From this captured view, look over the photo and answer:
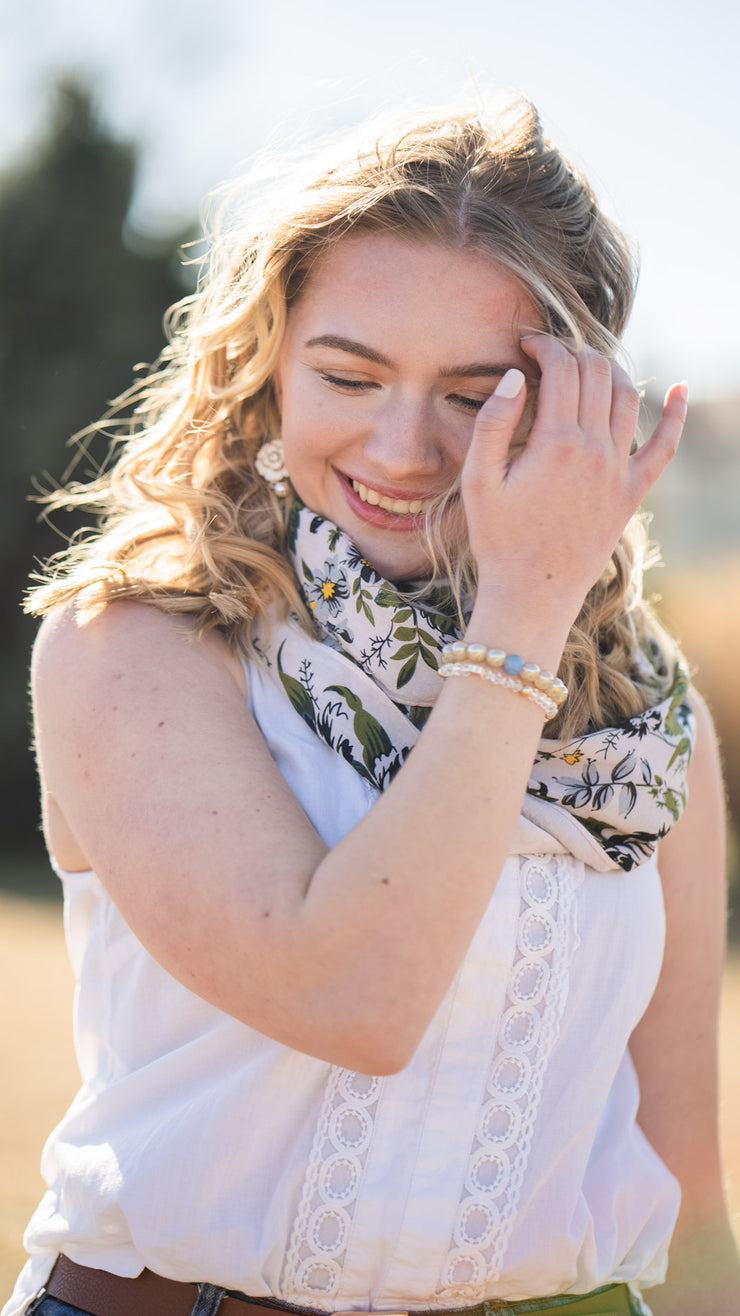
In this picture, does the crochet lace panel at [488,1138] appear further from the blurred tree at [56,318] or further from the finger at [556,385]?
the blurred tree at [56,318]

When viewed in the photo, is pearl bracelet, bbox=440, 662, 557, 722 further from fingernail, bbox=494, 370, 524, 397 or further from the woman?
fingernail, bbox=494, 370, 524, 397

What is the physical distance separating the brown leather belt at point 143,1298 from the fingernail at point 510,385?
1452 millimetres

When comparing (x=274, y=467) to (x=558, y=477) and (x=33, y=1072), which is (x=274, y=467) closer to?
(x=558, y=477)

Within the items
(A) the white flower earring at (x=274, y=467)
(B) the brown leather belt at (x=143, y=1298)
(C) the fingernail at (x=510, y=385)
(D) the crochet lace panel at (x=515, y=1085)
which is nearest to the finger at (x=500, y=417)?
(C) the fingernail at (x=510, y=385)

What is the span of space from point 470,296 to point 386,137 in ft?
1.30

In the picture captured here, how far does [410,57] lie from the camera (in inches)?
92.0

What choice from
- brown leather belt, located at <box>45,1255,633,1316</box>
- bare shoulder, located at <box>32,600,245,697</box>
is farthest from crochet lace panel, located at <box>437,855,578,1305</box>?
bare shoulder, located at <box>32,600,245,697</box>

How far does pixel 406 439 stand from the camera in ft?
6.38

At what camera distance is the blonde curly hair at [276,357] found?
6.50 feet

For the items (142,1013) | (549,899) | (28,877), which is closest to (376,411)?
(549,899)

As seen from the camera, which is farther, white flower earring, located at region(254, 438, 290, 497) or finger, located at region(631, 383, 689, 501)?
white flower earring, located at region(254, 438, 290, 497)

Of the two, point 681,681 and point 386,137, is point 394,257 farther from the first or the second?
point 681,681

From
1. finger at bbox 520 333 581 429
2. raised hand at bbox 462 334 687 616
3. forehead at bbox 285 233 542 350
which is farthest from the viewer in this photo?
forehead at bbox 285 233 542 350

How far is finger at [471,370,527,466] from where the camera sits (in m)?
1.79
